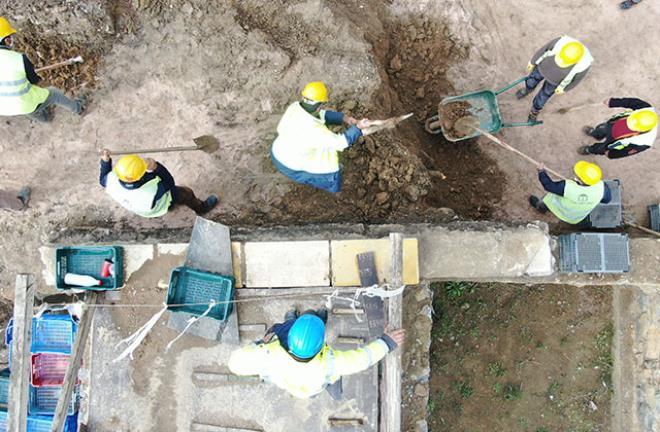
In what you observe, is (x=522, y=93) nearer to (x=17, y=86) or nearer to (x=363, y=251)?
(x=363, y=251)

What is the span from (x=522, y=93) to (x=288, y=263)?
3.71 m

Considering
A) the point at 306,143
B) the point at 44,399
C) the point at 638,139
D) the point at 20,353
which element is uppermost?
the point at 638,139

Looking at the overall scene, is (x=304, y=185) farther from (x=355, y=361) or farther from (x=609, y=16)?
(x=609, y=16)

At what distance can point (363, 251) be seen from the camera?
15.2 ft

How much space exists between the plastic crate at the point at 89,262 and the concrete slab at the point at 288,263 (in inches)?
49.2

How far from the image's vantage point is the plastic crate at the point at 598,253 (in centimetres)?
468

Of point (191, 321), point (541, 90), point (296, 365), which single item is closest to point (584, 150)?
point (541, 90)

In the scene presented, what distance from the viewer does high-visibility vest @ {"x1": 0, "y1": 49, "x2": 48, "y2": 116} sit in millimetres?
4680

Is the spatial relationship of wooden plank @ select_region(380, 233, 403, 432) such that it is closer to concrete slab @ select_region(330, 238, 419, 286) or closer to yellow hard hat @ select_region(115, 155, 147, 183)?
concrete slab @ select_region(330, 238, 419, 286)

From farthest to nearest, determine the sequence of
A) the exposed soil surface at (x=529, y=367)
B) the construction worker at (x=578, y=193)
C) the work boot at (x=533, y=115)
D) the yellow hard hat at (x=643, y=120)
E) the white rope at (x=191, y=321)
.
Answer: the exposed soil surface at (x=529, y=367) < the work boot at (x=533, y=115) < the yellow hard hat at (x=643, y=120) < the construction worker at (x=578, y=193) < the white rope at (x=191, y=321)

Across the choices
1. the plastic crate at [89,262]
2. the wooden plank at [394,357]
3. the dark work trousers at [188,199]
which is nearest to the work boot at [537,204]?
the wooden plank at [394,357]

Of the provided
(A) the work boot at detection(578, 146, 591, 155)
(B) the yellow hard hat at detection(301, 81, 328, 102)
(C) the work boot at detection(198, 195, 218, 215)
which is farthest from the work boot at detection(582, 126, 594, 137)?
(C) the work boot at detection(198, 195, 218, 215)

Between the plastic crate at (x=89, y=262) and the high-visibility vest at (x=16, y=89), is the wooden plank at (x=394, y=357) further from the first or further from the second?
the high-visibility vest at (x=16, y=89)

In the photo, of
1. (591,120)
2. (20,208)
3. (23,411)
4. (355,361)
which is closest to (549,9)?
(591,120)
